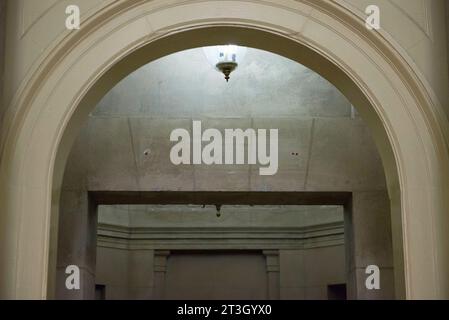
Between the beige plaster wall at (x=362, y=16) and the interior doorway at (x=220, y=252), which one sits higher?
the beige plaster wall at (x=362, y=16)

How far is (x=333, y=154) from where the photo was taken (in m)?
7.91

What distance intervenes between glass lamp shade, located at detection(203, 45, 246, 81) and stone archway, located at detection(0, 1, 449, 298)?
1397mm

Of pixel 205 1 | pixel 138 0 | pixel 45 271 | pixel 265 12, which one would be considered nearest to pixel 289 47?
pixel 265 12

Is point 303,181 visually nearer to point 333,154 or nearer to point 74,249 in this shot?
point 333,154

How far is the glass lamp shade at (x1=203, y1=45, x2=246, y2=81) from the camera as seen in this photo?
7297mm

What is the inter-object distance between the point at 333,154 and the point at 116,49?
2.93m

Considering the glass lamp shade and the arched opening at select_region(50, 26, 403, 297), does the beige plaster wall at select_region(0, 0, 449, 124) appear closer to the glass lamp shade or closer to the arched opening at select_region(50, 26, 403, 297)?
the arched opening at select_region(50, 26, 403, 297)

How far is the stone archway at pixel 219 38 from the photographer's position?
5.31 meters

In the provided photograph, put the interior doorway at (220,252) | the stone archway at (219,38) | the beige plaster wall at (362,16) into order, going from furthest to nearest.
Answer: the interior doorway at (220,252), the beige plaster wall at (362,16), the stone archway at (219,38)

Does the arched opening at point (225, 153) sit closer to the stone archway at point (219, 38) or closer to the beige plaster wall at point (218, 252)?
the stone archway at point (219, 38)

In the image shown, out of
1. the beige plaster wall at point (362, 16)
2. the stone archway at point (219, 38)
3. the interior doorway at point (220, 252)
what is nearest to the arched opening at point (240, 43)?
the stone archway at point (219, 38)

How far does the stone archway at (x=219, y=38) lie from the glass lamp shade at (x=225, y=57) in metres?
1.40

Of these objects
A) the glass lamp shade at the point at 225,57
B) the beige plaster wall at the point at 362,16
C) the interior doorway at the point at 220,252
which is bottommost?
the interior doorway at the point at 220,252

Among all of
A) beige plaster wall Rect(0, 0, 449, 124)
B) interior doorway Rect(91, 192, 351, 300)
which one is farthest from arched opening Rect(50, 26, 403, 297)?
interior doorway Rect(91, 192, 351, 300)
